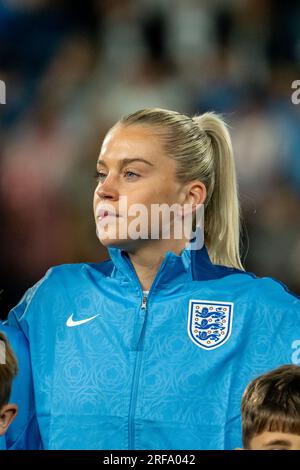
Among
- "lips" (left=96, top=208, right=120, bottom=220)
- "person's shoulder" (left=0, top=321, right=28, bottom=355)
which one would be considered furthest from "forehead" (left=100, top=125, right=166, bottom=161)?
"person's shoulder" (left=0, top=321, right=28, bottom=355)

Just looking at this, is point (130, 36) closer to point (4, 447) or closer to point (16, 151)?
point (16, 151)

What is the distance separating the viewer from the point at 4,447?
1346mm

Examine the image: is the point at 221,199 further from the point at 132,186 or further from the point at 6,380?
the point at 6,380

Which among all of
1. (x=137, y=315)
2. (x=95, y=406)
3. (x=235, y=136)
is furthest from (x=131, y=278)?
(x=235, y=136)

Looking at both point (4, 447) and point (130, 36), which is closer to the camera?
point (4, 447)

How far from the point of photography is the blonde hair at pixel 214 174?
4.61 feet

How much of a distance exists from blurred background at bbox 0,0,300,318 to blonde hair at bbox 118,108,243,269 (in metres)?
0.16

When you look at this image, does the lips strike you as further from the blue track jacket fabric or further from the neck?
the blue track jacket fabric

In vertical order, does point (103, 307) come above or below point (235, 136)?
below

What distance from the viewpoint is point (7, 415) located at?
4.38ft

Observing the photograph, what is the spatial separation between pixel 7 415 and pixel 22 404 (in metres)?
0.04

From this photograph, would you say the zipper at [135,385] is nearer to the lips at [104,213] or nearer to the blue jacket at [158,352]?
the blue jacket at [158,352]

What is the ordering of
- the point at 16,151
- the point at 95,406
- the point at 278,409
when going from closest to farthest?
the point at 278,409, the point at 95,406, the point at 16,151

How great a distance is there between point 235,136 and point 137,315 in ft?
1.73
